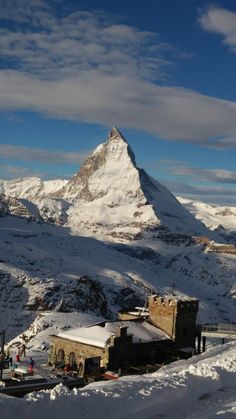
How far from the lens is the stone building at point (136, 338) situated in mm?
41281

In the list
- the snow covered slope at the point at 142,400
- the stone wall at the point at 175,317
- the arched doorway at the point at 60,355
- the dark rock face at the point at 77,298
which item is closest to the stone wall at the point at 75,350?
the arched doorway at the point at 60,355

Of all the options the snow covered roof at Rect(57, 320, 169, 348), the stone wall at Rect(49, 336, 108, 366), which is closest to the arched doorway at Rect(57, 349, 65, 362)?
the stone wall at Rect(49, 336, 108, 366)

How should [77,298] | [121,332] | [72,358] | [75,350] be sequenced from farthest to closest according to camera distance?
1. [77,298]
2. [72,358]
3. [75,350]
4. [121,332]

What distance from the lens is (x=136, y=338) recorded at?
43750mm

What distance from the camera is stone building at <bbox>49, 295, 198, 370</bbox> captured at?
41.3 metres

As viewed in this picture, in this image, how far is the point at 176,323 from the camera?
157ft

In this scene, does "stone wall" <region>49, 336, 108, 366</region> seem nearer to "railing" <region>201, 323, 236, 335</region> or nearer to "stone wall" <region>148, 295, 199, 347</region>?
"stone wall" <region>148, 295, 199, 347</region>

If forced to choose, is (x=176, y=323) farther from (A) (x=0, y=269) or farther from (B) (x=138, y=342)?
(A) (x=0, y=269)

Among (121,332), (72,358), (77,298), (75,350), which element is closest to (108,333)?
(121,332)

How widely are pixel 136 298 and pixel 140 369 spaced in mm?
132125

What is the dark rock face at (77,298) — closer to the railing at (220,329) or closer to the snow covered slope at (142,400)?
the railing at (220,329)

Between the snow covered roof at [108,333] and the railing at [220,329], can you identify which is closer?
the snow covered roof at [108,333]

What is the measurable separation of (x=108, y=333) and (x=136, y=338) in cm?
242

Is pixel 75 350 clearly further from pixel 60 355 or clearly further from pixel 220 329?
pixel 220 329
